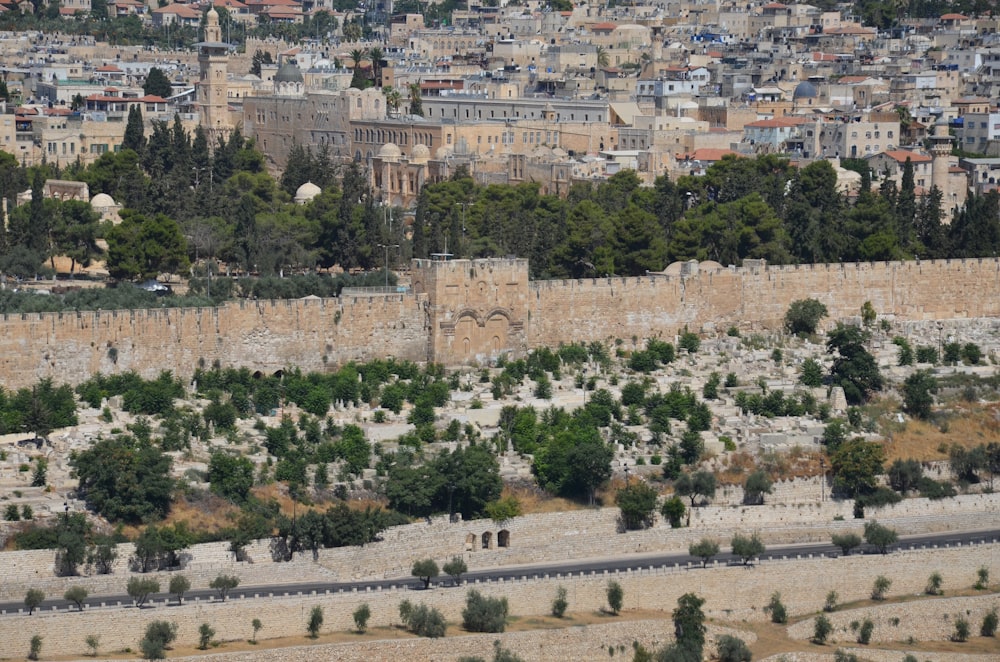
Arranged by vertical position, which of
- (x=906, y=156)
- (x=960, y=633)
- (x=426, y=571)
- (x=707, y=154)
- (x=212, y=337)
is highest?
(x=707, y=154)

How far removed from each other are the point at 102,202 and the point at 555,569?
87.2 ft

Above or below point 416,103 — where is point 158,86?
above

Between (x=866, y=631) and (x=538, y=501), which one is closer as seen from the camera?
(x=866, y=631)

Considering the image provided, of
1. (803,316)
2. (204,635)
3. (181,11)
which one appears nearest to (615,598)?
(204,635)

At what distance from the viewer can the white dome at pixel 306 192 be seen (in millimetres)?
67562

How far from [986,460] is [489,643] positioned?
42.3 ft

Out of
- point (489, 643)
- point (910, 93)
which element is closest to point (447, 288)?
point (489, 643)

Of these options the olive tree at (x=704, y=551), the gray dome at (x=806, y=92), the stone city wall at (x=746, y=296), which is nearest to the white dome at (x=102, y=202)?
the stone city wall at (x=746, y=296)

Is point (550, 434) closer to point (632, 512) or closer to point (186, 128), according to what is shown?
point (632, 512)

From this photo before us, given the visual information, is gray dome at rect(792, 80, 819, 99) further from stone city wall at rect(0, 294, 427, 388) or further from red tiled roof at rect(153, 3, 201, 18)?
red tiled roof at rect(153, 3, 201, 18)

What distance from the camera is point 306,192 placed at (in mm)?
68312

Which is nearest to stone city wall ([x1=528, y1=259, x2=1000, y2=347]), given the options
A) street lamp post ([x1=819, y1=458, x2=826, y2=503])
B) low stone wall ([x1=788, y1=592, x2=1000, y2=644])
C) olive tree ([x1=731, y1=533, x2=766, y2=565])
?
street lamp post ([x1=819, y1=458, x2=826, y2=503])

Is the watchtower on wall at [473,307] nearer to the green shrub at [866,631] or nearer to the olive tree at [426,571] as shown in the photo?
the olive tree at [426,571]

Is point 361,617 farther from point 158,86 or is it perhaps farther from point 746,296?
point 158,86
